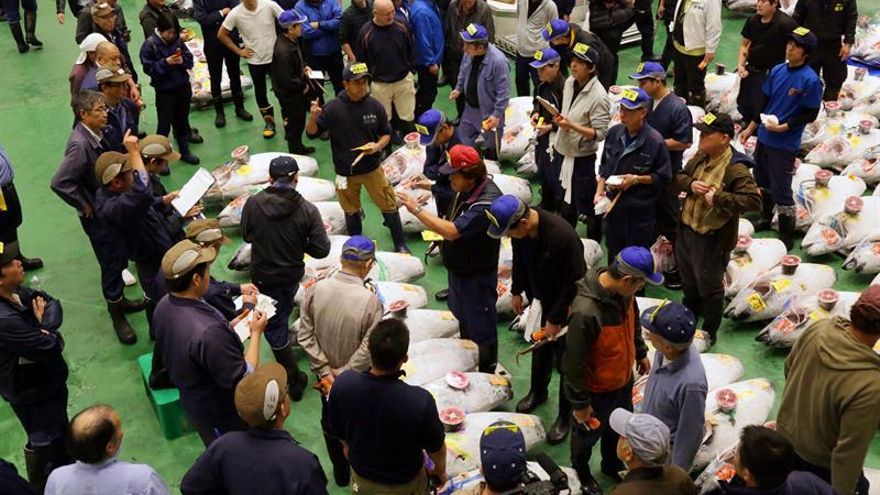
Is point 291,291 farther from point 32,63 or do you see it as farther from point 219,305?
point 32,63

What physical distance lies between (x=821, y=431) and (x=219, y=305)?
3.13 metres

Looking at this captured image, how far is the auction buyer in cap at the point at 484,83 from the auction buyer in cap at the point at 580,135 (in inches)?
31.9

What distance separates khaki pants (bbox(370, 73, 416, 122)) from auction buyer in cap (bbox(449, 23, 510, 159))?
829 millimetres

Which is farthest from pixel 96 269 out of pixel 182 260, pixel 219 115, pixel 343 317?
pixel 343 317

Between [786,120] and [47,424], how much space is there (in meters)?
5.48

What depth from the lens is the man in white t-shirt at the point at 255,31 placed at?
8.61m

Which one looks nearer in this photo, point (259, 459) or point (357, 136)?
point (259, 459)

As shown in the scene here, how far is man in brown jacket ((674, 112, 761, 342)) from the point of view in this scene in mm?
5434

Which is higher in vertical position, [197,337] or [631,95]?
[631,95]

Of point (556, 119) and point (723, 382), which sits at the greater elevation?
point (556, 119)

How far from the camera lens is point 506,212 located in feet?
15.9

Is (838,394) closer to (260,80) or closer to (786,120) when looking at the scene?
(786,120)

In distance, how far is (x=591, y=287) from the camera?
449 cm

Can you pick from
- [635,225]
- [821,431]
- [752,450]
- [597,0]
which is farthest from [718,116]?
[597,0]
